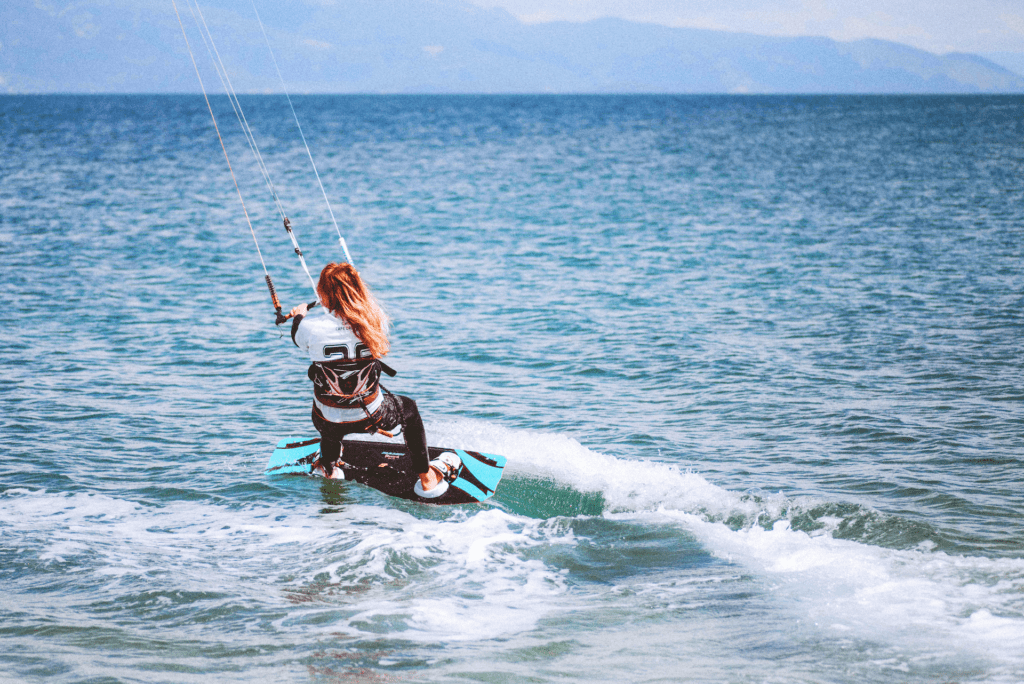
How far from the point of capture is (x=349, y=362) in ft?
27.7

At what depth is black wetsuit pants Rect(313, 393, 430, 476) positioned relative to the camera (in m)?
8.81

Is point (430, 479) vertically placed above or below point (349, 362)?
below

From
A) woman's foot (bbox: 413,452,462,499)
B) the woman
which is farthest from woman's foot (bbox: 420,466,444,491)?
the woman

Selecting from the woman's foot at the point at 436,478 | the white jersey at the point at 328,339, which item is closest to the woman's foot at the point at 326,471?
the woman's foot at the point at 436,478

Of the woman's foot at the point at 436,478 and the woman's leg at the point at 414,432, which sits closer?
the woman's leg at the point at 414,432

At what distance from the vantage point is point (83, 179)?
40969 millimetres

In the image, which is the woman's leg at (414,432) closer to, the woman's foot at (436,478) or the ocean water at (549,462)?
the woman's foot at (436,478)

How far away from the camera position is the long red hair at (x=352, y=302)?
816 centimetres

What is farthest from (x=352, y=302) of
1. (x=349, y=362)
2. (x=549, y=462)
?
(x=549, y=462)

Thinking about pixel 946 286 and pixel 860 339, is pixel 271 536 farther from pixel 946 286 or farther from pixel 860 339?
pixel 946 286

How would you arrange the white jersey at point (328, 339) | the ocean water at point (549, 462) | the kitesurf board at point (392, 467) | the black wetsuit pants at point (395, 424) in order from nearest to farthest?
the ocean water at point (549, 462) < the white jersey at point (328, 339) < the black wetsuit pants at point (395, 424) < the kitesurf board at point (392, 467)

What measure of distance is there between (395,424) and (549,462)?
235 centimetres

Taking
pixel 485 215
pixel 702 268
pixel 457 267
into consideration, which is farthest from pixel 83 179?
pixel 702 268

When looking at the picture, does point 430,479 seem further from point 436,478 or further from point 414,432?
point 414,432
